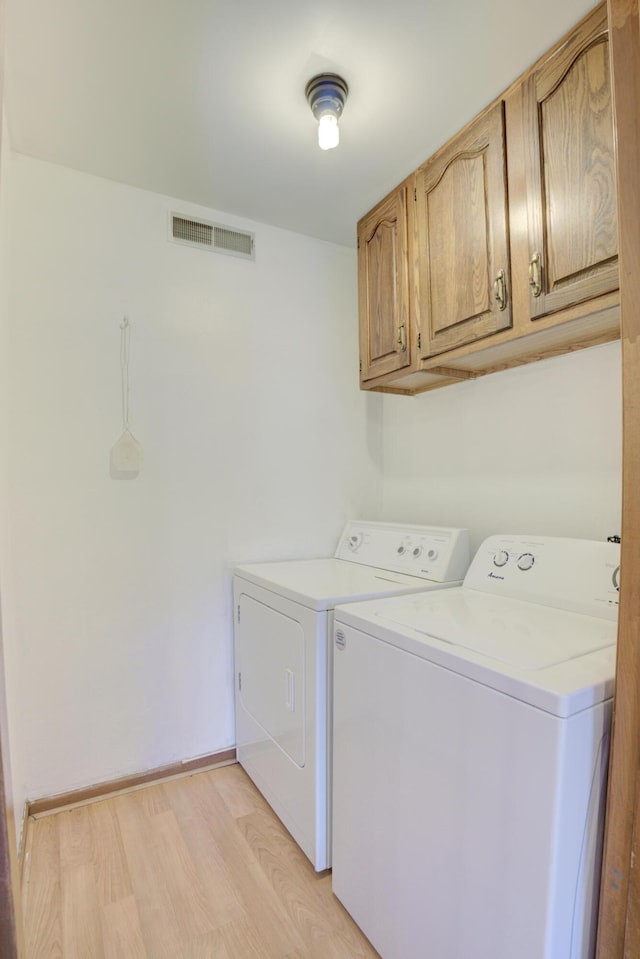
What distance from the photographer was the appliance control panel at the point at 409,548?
1.69 m

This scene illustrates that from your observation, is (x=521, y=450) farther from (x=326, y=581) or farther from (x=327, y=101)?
(x=327, y=101)

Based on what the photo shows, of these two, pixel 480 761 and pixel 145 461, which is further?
pixel 145 461

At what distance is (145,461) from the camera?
6.03 ft

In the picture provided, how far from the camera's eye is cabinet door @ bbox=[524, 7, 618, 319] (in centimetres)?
110

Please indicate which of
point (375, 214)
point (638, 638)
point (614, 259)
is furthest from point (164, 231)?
point (638, 638)

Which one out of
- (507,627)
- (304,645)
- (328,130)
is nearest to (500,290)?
(328,130)

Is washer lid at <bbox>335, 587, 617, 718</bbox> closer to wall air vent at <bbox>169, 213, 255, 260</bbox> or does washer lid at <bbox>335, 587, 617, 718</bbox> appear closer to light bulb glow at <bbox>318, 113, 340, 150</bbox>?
light bulb glow at <bbox>318, 113, 340, 150</bbox>

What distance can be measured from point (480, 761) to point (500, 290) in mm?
1209

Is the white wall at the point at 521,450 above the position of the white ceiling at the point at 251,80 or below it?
below

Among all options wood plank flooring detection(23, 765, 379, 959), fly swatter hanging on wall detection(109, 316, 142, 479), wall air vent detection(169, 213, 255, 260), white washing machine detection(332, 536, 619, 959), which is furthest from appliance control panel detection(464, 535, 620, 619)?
wall air vent detection(169, 213, 255, 260)

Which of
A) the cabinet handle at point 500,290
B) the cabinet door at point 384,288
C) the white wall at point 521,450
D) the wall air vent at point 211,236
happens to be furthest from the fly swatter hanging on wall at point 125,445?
the cabinet handle at point 500,290

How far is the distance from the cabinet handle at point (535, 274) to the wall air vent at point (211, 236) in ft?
4.15

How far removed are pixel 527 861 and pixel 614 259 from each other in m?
1.23

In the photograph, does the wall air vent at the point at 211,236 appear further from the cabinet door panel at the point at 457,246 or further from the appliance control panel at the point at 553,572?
the appliance control panel at the point at 553,572
